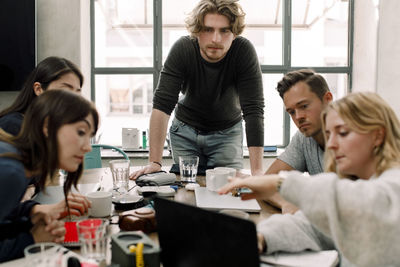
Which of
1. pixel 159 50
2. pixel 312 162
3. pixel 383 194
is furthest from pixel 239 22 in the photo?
pixel 159 50

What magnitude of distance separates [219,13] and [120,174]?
0.94 metres

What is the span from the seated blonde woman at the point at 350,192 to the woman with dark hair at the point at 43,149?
0.47 metres

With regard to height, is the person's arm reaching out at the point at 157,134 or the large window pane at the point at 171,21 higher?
the large window pane at the point at 171,21

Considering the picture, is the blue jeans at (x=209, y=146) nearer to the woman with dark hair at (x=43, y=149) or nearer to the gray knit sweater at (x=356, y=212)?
the woman with dark hair at (x=43, y=149)

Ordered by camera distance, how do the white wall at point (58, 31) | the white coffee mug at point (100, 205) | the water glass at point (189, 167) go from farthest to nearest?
the white wall at point (58, 31), the water glass at point (189, 167), the white coffee mug at point (100, 205)

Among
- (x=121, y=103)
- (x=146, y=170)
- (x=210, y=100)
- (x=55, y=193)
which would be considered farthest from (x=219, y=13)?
(x=121, y=103)

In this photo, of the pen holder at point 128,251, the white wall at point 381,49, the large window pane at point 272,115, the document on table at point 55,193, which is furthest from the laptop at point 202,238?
the large window pane at point 272,115

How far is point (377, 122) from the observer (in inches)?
37.9

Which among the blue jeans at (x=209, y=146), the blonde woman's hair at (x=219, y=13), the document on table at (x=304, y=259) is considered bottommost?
the document on table at (x=304, y=259)

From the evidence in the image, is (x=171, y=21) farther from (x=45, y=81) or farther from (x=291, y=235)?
(x=291, y=235)

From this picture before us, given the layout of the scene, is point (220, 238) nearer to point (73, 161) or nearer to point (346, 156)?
point (346, 156)

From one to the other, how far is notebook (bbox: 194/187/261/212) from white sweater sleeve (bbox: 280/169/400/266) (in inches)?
21.9

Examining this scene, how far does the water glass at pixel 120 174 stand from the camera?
1.69 meters

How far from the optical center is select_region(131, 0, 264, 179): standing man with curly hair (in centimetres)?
213
